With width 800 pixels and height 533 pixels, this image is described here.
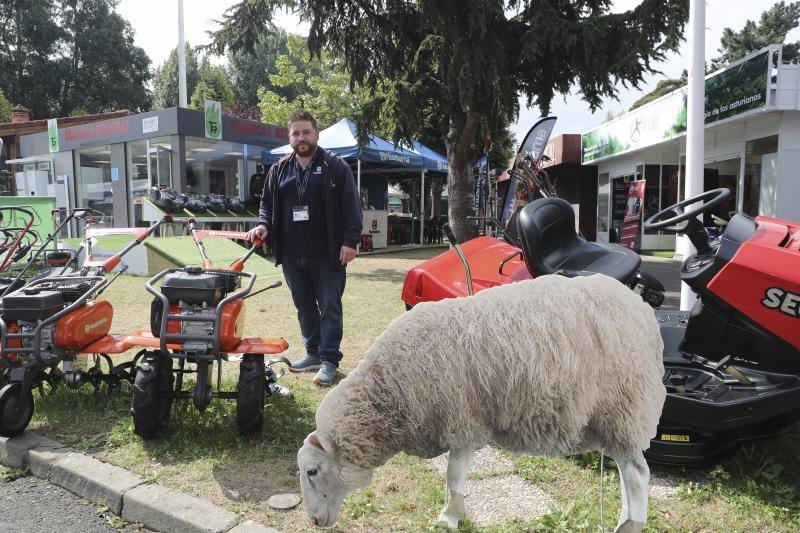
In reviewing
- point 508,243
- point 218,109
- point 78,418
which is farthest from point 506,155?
point 78,418

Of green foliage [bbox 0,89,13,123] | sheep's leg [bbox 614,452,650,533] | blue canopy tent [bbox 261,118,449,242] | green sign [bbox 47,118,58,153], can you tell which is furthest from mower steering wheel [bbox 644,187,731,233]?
green foliage [bbox 0,89,13,123]

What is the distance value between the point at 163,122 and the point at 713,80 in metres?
13.9

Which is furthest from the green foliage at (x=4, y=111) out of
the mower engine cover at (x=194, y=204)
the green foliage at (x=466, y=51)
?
the green foliage at (x=466, y=51)

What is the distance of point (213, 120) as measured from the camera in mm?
15953

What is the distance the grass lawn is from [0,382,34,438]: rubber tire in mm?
171

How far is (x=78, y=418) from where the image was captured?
380 centimetres

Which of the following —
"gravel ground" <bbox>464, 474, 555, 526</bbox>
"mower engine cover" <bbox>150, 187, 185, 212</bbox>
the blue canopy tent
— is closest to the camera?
"gravel ground" <bbox>464, 474, 555, 526</bbox>

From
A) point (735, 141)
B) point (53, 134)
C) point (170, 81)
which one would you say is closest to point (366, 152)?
point (735, 141)

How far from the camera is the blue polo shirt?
4.29 meters

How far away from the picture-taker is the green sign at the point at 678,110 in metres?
10.4

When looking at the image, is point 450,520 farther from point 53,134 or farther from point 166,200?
point 53,134

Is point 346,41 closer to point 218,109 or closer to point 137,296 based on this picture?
point 218,109

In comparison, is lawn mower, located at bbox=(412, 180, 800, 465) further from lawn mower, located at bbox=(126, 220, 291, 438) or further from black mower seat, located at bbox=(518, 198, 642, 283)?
lawn mower, located at bbox=(126, 220, 291, 438)

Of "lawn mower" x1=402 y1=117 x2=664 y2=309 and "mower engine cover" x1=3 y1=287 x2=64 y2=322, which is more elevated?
"lawn mower" x1=402 y1=117 x2=664 y2=309
